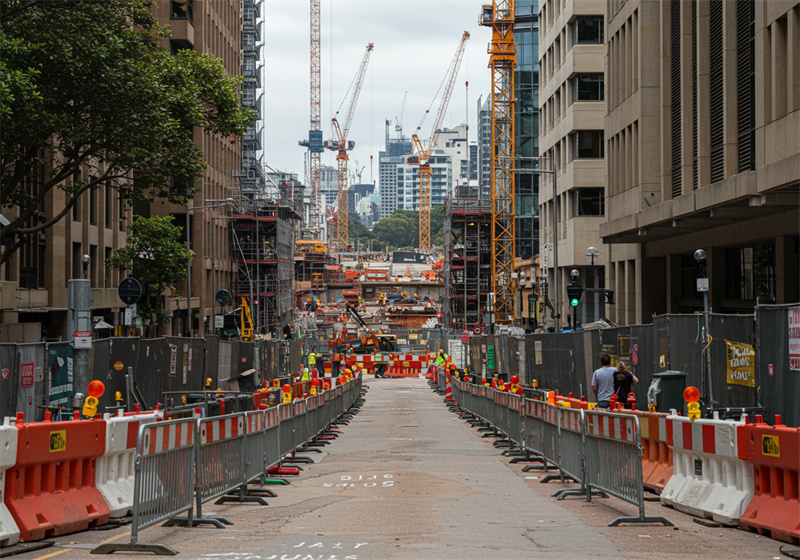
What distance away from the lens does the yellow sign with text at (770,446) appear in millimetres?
10547

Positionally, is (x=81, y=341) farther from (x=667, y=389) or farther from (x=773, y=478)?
(x=773, y=478)

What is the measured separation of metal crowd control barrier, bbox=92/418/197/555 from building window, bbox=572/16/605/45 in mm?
49674

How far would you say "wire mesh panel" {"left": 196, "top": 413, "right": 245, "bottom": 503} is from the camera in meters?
12.0

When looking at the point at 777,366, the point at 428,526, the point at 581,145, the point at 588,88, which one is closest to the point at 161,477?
the point at 428,526

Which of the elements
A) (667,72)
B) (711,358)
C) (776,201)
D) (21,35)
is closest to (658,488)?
(711,358)

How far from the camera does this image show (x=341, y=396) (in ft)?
107

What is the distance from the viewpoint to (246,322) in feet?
241

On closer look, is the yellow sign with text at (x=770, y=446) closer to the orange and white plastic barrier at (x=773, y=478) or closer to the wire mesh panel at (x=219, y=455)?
the orange and white plastic barrier at (x=773, y=478)

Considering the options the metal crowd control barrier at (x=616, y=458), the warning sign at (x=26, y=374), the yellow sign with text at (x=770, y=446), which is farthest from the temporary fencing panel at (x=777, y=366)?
the warning sign at (x=26, y=374)

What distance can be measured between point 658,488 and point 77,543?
7871 millimetres

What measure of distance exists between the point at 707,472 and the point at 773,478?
5.09 feet

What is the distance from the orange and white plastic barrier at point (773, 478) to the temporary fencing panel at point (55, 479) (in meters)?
7.32

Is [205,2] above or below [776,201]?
above

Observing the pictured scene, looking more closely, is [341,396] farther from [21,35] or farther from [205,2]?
[205,2]
